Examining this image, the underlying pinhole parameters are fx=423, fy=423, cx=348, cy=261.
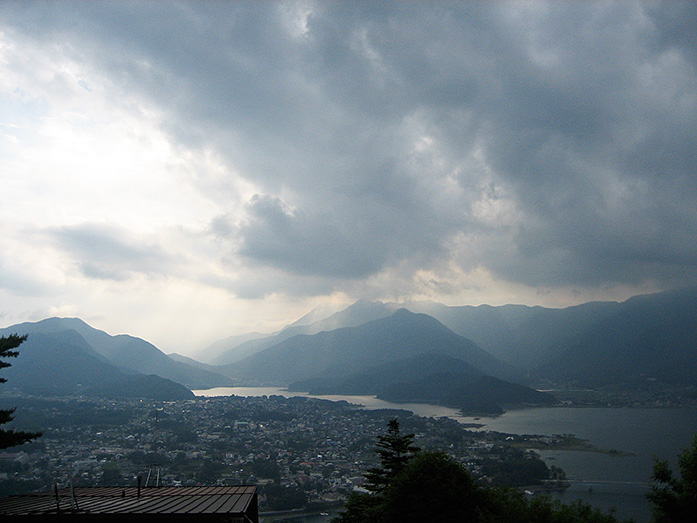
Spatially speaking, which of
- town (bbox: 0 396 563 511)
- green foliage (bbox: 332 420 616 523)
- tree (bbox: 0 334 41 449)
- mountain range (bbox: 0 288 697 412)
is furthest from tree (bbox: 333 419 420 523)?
mountain range (bbox: 0 288 697 412)

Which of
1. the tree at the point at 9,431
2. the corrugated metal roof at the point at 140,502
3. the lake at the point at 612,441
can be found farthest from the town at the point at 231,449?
the corrugated metal roof at the point at 140,502

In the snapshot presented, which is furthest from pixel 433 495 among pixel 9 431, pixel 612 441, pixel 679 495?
pixel 612 441

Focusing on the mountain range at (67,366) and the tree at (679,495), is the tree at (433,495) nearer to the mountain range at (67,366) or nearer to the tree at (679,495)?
the tree at (679,495)

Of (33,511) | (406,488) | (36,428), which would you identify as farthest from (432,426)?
(33,511)

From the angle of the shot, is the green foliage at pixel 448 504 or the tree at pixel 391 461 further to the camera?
the tree at pixel 391 461

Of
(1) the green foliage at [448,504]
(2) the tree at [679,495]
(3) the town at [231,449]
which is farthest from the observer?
(3) the town at [231,449]

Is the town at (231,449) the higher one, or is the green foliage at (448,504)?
the green foliage at (448,504)

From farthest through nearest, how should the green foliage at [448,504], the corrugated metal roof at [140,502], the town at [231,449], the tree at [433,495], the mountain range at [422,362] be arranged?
the mountain range at [422,362]
the town at [231,449]
the tree at [433,495]
the green foliage at [448,504]
the corrugated metal roof at [140,502]

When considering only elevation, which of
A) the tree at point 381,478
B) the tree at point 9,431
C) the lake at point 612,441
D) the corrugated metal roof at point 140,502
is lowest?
the lake at point 612,441
